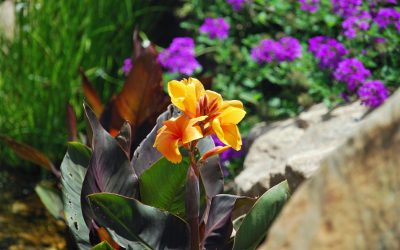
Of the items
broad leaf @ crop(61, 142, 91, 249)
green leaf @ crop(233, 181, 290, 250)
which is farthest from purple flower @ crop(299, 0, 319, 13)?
green leaf @ crop(233, 181, 290, 250)

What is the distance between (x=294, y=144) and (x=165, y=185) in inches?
44.2

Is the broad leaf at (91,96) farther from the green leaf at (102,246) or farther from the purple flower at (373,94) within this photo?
the green leaf at (102,246)

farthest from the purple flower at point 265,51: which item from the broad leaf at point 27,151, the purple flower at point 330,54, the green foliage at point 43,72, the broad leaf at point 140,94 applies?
the broad leaf at point 27,151

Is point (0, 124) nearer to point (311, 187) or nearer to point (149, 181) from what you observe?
point (149, 181)

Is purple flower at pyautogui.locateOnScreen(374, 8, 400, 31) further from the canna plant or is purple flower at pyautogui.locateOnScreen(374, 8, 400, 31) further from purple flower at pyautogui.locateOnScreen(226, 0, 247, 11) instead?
the canna plant

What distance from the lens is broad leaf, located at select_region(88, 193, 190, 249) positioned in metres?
1.99

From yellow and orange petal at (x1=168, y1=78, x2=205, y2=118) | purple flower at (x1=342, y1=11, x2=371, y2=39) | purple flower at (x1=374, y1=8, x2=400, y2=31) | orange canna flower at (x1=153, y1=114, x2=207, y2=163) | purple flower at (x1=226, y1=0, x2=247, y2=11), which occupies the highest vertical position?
yellow and orange petal at (x1=168, y1=78, x2=205, y2=118)

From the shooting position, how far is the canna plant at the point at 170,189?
1838 mm

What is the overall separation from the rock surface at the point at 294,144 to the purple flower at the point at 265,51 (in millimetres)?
369

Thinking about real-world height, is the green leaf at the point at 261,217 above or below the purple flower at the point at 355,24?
above

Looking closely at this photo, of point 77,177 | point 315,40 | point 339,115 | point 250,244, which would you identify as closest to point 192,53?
point 315,40

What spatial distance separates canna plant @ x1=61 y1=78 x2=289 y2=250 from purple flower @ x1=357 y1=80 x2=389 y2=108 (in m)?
1.00

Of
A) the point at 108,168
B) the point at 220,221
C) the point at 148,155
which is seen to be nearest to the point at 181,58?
the point at 148,155

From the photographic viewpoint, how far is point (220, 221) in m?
2.22
